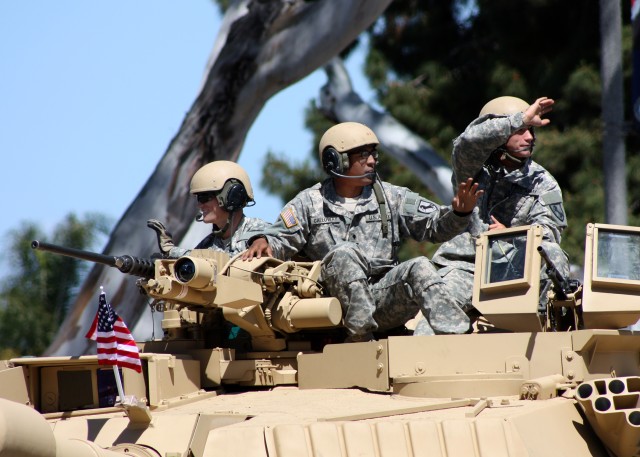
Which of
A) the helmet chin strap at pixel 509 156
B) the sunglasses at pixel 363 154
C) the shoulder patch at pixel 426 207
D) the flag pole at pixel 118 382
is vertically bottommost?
the flag pole at pixel 118 382

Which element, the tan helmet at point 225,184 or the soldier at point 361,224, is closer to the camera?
the soldier at point 361,224

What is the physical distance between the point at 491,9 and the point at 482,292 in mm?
16301

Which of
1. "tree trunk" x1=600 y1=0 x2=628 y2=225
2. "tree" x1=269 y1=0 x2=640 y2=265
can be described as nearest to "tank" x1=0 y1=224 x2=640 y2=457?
"tree trunk" x1=600 y1=0 x2=628 y2=225

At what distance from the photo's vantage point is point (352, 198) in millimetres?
12977

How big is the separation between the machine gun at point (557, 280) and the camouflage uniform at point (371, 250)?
0.80m

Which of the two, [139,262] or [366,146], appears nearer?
[139,262]

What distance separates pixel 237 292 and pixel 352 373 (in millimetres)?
1163

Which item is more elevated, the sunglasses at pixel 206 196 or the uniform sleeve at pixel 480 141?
the uniform sleeve at pixel 480 141

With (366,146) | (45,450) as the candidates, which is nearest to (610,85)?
(366,146)

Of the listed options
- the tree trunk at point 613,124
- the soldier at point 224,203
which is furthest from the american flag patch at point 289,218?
the tree trunk at point 613,124

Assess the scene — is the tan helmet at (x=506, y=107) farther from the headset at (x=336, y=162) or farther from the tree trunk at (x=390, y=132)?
the tree trunk at (x=390, y=132)

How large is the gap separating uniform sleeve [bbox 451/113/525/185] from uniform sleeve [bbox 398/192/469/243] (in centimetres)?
41

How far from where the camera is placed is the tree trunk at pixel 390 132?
83.1ft

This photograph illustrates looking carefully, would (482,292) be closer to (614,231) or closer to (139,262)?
(614,231)
